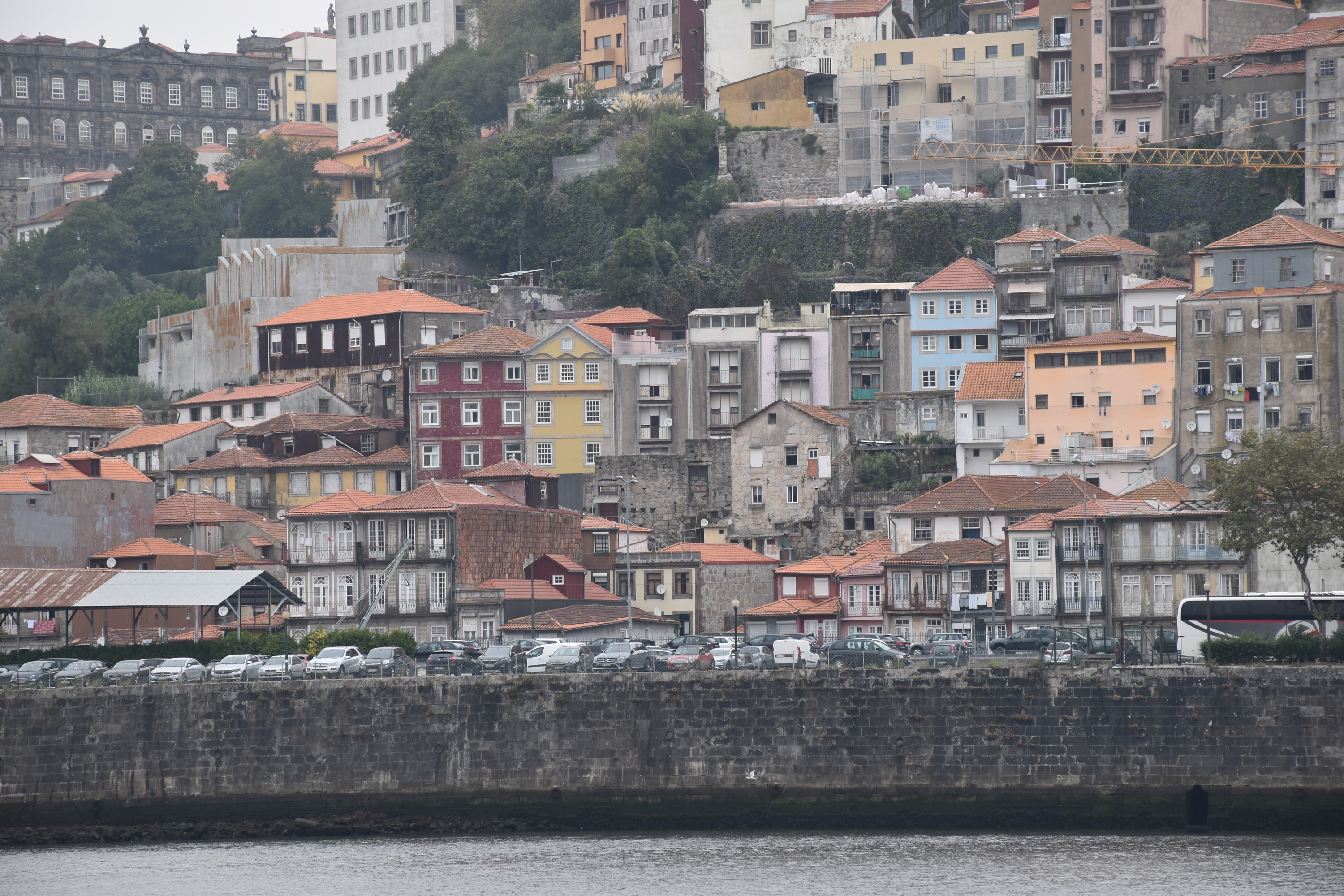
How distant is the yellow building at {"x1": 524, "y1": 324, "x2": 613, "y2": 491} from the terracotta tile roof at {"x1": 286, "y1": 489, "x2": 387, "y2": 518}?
13939mm

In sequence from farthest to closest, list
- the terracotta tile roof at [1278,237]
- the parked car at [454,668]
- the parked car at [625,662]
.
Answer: the terracotta tile roof at [1278,237], the parked car at [454,668], the parked car at [625,662]

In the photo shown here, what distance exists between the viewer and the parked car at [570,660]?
197ft

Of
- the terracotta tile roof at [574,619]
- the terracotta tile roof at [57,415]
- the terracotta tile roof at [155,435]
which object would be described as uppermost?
the terracotta tile roof at [57,415]

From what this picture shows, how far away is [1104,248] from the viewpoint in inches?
3949

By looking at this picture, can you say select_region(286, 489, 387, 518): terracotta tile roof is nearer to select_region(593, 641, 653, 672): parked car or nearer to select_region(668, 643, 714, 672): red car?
select_region(668, 643, 714, 672): red car

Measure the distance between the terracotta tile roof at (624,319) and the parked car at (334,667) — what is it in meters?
43.7

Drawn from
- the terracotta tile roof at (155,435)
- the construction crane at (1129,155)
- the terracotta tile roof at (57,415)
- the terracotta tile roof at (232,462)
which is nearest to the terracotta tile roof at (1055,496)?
the construction crane at (1129,155)

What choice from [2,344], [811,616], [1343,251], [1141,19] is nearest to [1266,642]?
[811,616]

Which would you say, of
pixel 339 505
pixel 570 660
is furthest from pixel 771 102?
pixel 570 660

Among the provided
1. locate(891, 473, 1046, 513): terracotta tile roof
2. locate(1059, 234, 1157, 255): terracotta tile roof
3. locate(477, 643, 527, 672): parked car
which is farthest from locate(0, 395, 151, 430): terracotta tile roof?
locate(477, 643, 527, 672): parked car

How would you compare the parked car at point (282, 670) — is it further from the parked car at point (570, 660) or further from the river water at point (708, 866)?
the parked car at point (570, 660)

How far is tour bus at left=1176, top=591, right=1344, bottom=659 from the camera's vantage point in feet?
197

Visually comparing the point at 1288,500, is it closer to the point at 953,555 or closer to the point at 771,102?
the point at 953,555

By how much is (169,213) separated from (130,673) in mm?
87911
